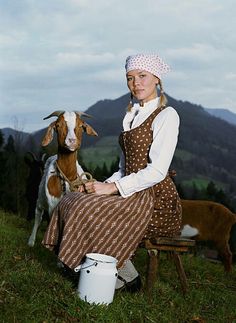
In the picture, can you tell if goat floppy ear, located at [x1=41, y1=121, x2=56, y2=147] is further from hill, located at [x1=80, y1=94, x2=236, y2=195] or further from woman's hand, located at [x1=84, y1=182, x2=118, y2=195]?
hill, located at [x1=80, y1=94, x2=236, y2=195]

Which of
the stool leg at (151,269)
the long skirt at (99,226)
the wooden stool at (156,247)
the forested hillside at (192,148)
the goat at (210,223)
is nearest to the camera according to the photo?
the long skirt at (99,226)

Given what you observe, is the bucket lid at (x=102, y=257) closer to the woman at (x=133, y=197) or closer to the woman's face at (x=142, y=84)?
the woman at (x=133, y=197)

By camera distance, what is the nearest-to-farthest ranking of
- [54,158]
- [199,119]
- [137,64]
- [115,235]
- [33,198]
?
1. [115,235]
2. [137,64]
3. [54,158]
4. [33,198]
5. [199,119]

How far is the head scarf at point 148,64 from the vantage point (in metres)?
4.82

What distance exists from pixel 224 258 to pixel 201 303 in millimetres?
2949

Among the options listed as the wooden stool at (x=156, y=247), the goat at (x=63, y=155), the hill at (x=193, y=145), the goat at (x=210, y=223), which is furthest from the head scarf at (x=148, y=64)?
the hill at (x=193, y=145)

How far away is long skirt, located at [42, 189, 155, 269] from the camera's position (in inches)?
175

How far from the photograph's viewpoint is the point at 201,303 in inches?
219

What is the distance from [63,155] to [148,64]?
104 inches

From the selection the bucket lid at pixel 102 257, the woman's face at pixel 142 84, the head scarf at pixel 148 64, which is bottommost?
the bucket lid at pixel 102 257

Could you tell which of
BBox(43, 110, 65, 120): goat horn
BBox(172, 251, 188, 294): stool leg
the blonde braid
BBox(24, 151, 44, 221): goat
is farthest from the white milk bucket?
BBox(24, 151, 44, 221): goat

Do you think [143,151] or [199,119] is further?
[199,119]

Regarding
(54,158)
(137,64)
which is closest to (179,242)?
(137,64)

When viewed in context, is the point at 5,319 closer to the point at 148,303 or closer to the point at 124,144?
the point at 148,303
